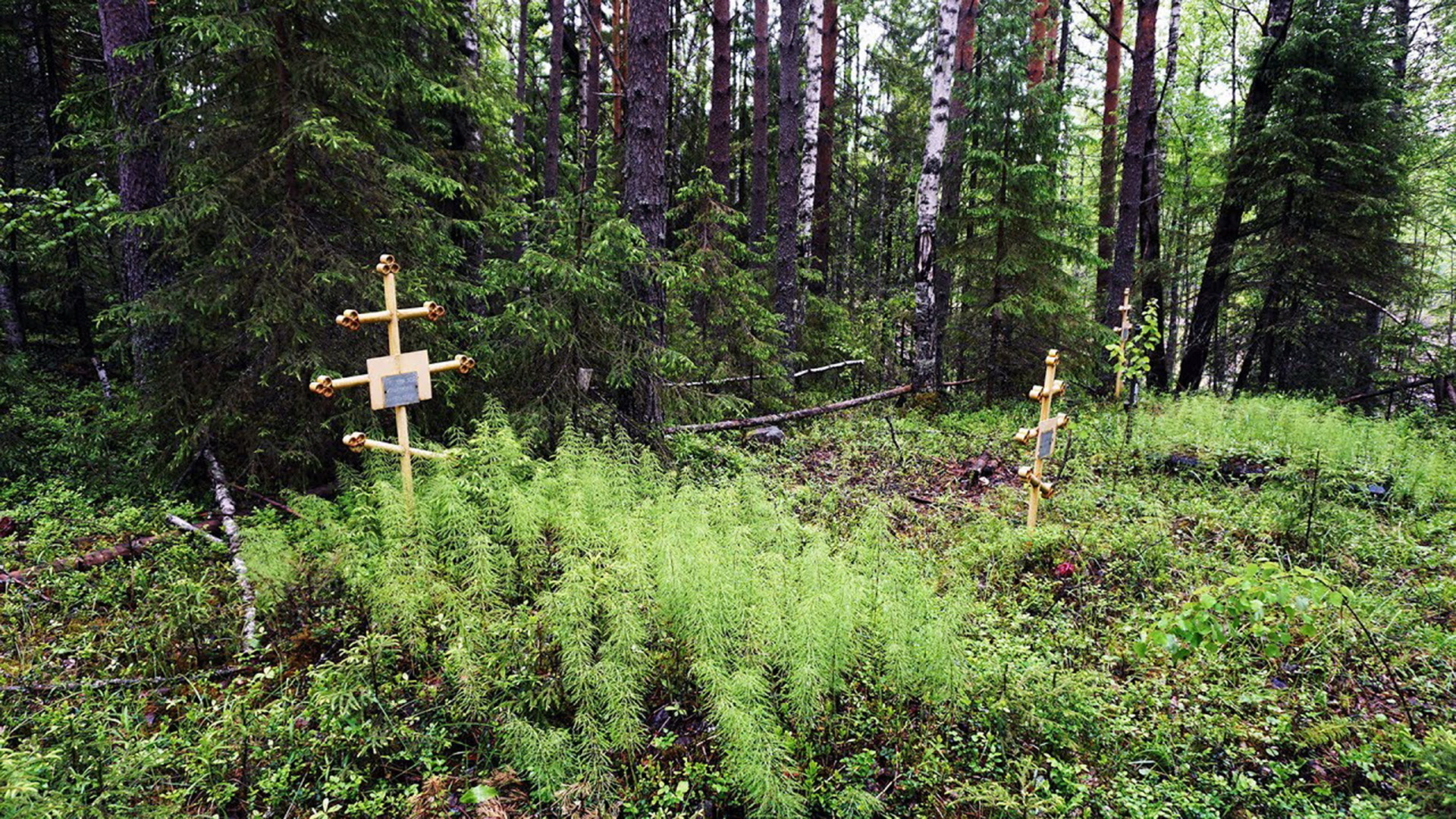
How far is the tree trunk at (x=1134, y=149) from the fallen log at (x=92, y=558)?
1297 centimetres

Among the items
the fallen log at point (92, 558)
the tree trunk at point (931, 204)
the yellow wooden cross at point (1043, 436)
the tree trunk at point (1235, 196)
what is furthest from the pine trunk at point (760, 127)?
the fallen log at point (92, 558)

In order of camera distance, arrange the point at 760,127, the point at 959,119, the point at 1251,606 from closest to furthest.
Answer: the point at 1251,606 < the point at 959,119 < the point at 760,127

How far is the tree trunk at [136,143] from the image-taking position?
253 inches

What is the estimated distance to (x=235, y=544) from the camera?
497cm

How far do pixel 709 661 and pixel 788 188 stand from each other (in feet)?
33.4

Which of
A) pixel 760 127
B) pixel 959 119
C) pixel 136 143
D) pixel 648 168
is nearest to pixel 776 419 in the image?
pixel 648 168

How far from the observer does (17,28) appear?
10836 millimetres

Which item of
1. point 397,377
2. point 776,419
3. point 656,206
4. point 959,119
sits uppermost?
point 959,119

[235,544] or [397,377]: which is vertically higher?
[397,377]

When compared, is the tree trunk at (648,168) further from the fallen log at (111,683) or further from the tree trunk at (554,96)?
the tree trunk at (554,96)

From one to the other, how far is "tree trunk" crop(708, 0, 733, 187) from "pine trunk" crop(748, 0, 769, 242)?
1.06 meters

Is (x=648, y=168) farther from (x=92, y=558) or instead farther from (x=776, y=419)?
(x=92, y=558)

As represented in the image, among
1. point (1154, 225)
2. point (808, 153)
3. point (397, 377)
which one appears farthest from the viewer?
point (1154, 225)

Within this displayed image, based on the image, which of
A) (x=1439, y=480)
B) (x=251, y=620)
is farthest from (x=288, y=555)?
(x=1439, y=480)
